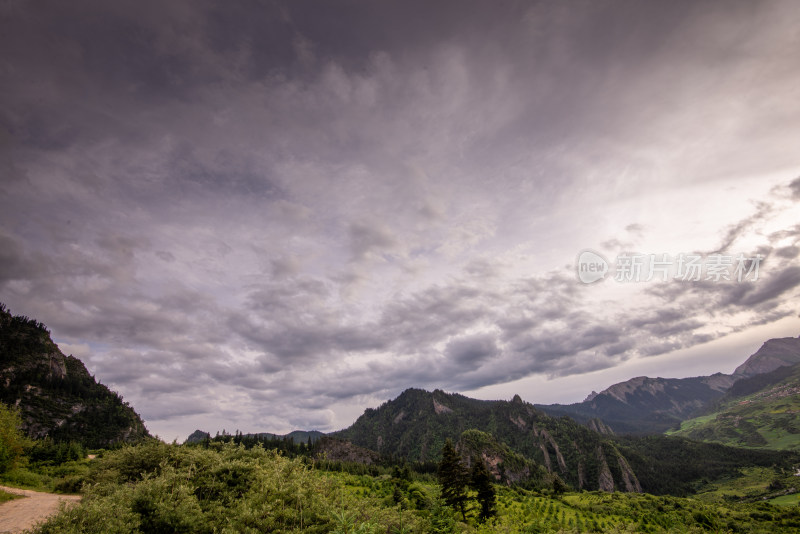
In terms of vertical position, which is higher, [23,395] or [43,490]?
[23,395]

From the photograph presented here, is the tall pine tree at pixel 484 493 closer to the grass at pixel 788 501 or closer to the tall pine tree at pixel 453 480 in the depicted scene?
the tall pine tree at pixel 453 480

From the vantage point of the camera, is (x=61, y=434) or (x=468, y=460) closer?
(x=61, y=434)

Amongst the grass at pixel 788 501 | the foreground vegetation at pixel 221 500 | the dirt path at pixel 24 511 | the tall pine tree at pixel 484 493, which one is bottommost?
the grass at pixel 788 501

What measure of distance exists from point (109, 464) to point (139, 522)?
16689mm

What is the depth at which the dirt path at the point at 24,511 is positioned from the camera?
24830 millimetres

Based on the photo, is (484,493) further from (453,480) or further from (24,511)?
(24,511)

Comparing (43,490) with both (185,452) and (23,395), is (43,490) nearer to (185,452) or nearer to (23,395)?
(185,452)

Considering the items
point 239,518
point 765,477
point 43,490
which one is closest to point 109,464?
point 239,518

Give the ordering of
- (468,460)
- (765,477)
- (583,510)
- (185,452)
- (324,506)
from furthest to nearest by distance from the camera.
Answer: (468,460) < (765,477) < (583,510) < (185,452) < (324,506)

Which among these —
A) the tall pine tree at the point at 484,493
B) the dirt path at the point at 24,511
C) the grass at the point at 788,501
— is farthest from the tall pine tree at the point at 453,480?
the grass at the point at 788,501

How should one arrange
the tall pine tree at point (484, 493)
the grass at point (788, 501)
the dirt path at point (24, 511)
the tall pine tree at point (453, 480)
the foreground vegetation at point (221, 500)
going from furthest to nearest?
the grass at point (788, 501) < the tall pine tree at point (484, 493) < the tall pine tree at point (453, 480) < the dirt path at point (24, 511) < the foreground vegetation at point (221, 500)

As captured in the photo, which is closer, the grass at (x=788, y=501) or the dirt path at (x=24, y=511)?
the dirt path at (x=24, y=511)

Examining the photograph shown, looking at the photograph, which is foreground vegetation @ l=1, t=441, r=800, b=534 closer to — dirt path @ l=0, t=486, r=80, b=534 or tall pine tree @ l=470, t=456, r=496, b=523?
dirt path @ l=0, t=486, r=80, b=534

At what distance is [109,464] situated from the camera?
25.5 metres
